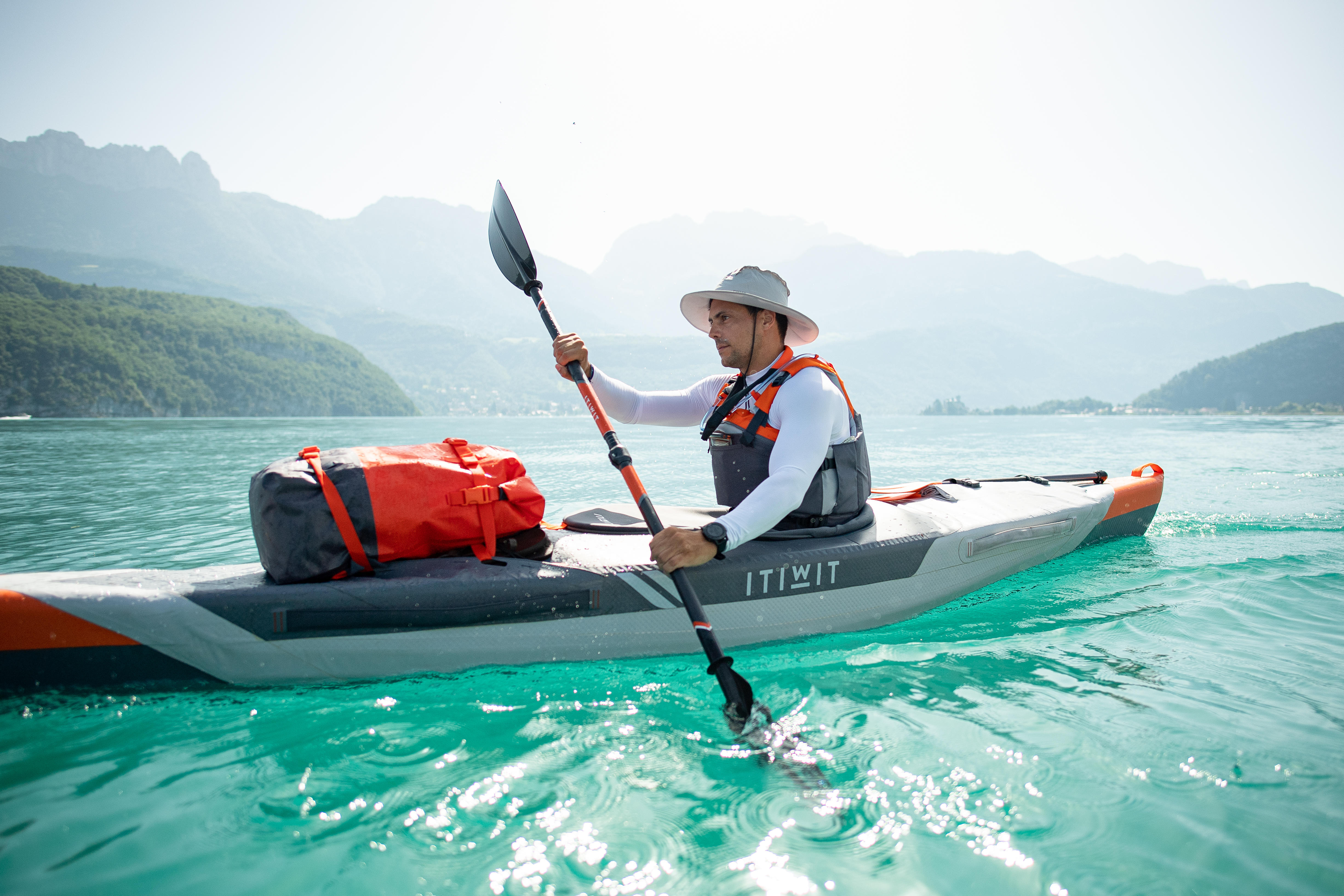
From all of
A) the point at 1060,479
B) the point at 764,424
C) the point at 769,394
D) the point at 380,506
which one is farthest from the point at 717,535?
the point at 1060,479

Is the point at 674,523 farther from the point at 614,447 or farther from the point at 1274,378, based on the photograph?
the point at 1274,378

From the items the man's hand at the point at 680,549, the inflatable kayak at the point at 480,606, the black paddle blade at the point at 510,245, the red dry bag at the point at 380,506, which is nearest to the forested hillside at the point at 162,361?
the black paddle blade at the point at 510,245

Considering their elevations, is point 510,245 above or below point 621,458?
above

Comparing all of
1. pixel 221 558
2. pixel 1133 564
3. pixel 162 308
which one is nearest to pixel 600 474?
Result: pixel 221 558

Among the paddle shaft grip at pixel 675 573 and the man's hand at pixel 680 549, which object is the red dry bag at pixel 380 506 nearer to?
the paddle shaft grip at pixel 675 573

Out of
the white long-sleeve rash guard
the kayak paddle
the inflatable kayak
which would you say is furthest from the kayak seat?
the white long-sleeve rash guard

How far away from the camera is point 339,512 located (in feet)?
10.3

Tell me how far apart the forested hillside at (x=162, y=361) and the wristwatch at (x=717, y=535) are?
102 meters

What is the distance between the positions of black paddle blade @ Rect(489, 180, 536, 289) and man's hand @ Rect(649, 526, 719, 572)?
3.02 metres

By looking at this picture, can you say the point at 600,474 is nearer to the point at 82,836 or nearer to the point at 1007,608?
the point at 1007,608

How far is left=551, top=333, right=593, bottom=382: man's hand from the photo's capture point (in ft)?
13.9

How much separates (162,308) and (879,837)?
175m

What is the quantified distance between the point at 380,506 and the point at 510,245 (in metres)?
2.98

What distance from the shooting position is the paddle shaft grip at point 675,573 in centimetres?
301
